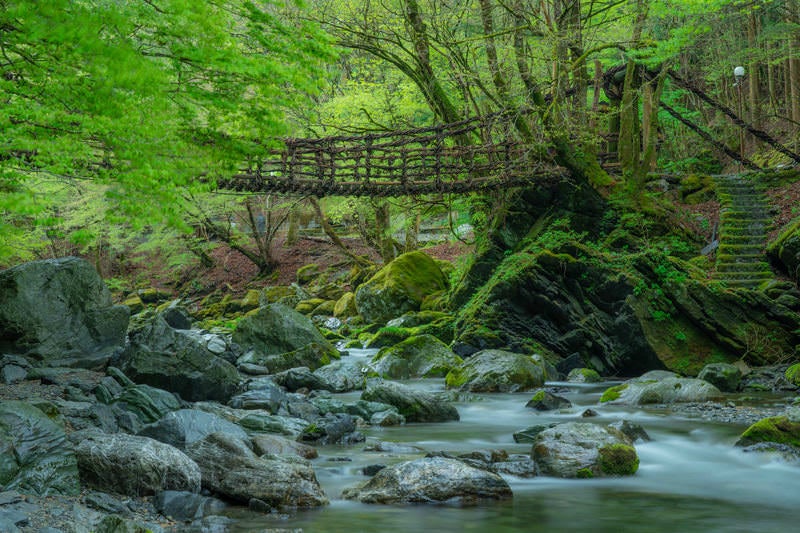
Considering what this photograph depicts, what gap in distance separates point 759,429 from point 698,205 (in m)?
10.7

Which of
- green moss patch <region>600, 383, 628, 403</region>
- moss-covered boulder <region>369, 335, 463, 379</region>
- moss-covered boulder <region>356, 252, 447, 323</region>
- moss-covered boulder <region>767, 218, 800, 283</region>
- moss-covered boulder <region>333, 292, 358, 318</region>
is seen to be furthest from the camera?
moss-covered boulder <region>333, 292, 358, 318</region>

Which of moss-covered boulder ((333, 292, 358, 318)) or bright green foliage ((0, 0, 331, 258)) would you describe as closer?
bright green foliage ((0, 0, 331, 258))

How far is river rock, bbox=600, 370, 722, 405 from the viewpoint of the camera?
10234 millimetres

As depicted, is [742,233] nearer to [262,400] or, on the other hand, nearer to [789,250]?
[789,250]

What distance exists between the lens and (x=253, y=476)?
5.49 metres

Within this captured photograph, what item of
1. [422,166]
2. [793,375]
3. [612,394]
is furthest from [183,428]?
[422,166]

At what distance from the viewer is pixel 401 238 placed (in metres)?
30.9

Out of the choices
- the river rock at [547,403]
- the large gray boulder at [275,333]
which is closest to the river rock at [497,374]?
the river rock at [547,403]

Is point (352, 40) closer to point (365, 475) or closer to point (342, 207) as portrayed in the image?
point (342, 207)

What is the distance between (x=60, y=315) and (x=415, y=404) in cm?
681

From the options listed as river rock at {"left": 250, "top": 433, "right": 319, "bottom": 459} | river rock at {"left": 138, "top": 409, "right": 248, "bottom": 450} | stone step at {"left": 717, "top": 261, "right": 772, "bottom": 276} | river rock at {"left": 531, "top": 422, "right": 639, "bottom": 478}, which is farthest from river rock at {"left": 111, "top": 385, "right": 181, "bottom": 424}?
Result: stone step at {"left": 717, "top": 261, "right": 772, "bottom": 276}

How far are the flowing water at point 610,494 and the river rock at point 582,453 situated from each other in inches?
4.7

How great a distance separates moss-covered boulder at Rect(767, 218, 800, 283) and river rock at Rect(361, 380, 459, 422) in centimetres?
791

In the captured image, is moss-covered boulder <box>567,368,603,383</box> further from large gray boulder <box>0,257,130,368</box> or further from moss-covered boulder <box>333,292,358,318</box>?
moss-covered boulder <box>333,292,358,318</box>
